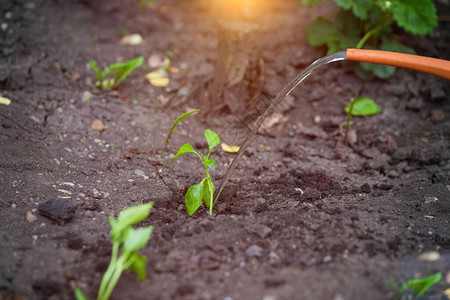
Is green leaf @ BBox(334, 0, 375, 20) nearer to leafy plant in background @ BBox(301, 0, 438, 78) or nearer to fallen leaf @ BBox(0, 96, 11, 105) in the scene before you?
leafy plant in background @ BBox(301, 0, 438, 78)

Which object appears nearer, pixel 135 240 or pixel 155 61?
pixel 135 240

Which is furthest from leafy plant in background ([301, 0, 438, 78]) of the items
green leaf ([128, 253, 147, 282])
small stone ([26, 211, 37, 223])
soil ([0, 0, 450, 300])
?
small stone ([26, 211, 37, 223])

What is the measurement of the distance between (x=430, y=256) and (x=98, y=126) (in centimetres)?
203

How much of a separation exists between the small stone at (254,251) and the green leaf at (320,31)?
192cm

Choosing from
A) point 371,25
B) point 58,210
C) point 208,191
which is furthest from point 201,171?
point 371,25

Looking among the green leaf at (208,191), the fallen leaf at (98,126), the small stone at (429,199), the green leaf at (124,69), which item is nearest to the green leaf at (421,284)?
the small stone at (429,199)

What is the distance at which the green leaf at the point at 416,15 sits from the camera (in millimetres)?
2852

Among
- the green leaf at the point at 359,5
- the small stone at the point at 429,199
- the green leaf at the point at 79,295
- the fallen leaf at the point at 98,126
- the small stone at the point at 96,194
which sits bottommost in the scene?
the small stone at the point at 96,194

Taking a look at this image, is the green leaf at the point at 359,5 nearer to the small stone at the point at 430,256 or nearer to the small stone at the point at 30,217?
the small stone at the point at 430,256

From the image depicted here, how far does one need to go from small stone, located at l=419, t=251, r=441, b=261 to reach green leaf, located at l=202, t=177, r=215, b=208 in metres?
0.98

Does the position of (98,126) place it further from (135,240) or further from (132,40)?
(135,240)

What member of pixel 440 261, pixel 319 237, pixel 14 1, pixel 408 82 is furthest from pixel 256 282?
pixel 14 1

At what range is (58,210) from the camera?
1896mm

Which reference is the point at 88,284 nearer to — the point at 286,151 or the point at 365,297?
the point at 365,297
